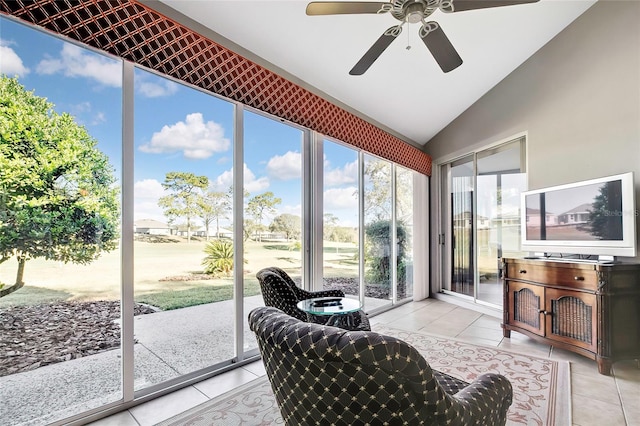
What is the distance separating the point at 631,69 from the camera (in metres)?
2.97

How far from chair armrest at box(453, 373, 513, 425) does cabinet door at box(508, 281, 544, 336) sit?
2.29 m

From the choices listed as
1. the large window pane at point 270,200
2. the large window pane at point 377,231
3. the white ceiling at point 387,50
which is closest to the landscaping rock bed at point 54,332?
the large window pane at point 270,200

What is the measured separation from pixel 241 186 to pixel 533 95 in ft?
12.1

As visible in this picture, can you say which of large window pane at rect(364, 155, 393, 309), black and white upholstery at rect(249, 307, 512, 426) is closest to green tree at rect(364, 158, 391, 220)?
large window pane at rect(364, 155, 393, 309)

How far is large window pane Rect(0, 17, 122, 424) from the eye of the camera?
1783mm

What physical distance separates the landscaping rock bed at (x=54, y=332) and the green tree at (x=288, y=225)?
141 centimetres

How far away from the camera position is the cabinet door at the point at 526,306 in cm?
320

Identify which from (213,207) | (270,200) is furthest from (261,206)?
(213,207)

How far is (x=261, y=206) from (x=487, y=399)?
2391 millimetres

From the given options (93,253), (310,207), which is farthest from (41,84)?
(310,207)

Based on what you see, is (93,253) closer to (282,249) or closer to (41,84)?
(41,84)

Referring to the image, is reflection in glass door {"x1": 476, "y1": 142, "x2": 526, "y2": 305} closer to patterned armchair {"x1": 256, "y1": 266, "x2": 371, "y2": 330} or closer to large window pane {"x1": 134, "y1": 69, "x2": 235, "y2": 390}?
patterned armchair {"x1": 256, "y1": 266, "x2": 371, "y2": 330}

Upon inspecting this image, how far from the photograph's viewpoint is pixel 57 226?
76.7 inches

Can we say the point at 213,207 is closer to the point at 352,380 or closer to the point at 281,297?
the point at 281,297
